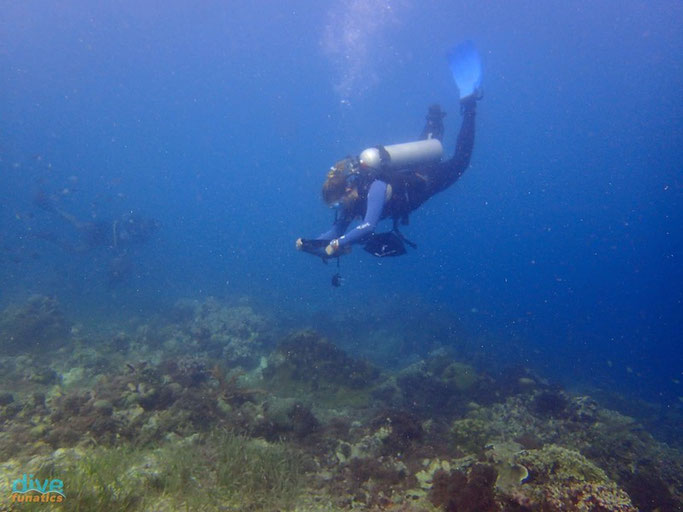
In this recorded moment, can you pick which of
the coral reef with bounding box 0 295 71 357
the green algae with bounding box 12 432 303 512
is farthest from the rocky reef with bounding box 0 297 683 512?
the coral reef with bounding box 0 295 71 357

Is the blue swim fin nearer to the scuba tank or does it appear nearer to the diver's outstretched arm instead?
the diver's outstretched arm

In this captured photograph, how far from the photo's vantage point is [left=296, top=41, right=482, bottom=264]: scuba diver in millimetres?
6703

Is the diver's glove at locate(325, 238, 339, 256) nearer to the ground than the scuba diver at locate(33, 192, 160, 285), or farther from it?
nearer to the ground

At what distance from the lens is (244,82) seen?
7175 cm

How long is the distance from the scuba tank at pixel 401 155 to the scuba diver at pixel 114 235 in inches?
932

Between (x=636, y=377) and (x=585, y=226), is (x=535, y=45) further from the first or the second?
(x=585, y=226)

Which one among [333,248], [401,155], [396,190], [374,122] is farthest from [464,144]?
[374,122]

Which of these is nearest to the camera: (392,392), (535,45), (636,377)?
(392,392)

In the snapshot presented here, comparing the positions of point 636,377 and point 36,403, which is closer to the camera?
point 36,403

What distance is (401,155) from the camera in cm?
802

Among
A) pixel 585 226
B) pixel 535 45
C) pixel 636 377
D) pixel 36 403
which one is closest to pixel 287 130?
pixel 535 45

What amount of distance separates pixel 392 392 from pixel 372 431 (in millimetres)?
4194

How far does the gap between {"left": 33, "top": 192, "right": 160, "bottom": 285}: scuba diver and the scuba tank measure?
77.6 feet

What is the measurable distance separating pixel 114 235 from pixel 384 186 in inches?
1012
